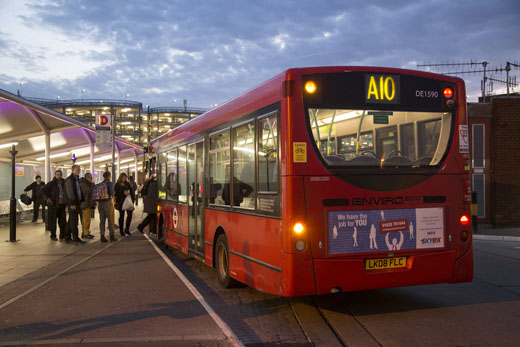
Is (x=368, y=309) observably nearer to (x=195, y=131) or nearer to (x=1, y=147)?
(x=195, y=131)

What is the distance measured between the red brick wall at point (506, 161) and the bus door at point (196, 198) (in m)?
15.5

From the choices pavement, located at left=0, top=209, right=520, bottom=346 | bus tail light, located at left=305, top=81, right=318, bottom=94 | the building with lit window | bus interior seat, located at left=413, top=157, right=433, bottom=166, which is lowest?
pavement, located at left=0, top=209, right=520, bottom=346

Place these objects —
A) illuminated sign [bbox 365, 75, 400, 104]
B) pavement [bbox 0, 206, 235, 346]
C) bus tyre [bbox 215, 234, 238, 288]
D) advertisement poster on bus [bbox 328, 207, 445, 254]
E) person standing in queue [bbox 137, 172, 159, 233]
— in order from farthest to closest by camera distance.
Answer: person standing in queue [bbox 137, 172, 159, 233], bus tyre [bbox 215, 234, 238, 288], illuminated sign [bbox 365, 75, 400, 104], advertisement poster on bus [bbox 328, 207, 445, 254], pavement [bbox 0, 206, 235, 346]

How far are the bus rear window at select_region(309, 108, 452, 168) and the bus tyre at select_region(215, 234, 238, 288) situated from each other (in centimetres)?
253

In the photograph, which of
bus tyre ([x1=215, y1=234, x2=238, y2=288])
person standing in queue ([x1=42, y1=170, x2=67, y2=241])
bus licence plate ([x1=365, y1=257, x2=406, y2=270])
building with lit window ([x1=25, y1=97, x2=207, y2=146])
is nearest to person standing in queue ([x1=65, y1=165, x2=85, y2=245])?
person standing in queue ([x1=42, y1=170, x2=67, y2=241])

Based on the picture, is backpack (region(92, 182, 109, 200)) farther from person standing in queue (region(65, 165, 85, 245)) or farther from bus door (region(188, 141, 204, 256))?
bus door (region(188, 141, 204, 256))

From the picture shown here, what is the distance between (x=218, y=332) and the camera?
532cm

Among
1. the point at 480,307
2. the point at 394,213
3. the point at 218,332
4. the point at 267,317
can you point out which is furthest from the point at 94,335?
the point at 480,307

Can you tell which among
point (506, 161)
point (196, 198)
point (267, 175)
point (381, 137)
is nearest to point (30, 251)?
point (196, 198)

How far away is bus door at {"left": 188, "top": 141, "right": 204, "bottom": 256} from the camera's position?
8.98m

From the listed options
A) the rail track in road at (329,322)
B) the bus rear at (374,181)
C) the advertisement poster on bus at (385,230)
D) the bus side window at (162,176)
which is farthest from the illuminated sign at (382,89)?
the bus side window at (162,176)

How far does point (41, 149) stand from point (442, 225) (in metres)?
24.2

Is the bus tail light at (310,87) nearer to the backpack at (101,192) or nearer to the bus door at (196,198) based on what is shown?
the bus door at (196,198)

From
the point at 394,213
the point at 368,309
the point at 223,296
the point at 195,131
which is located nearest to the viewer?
the point at 394,213
